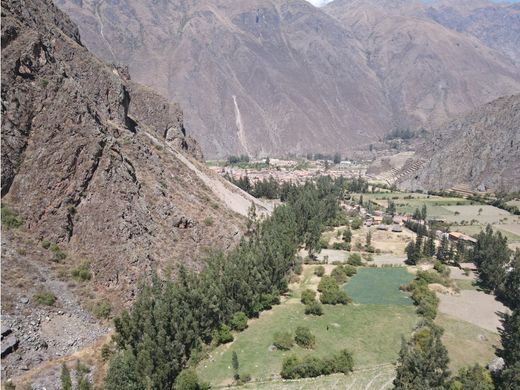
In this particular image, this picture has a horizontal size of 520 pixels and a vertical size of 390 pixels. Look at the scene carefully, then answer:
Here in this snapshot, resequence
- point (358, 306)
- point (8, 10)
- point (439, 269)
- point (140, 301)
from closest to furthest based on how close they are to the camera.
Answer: point (140, 301) → point (8, 10) → point (358, 306) → point (439, 269)

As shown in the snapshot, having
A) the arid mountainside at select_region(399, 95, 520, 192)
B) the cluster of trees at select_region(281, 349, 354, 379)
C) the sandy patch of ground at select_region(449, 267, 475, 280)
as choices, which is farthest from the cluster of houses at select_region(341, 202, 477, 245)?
the cluster of trees at select_region(281, 349, 354, 379)

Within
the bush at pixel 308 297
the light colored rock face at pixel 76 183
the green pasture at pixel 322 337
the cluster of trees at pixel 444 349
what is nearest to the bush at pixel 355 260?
the cluster of trees at pixel 444 349

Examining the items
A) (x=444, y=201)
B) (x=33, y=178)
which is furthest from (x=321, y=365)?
(x=444, y=201)

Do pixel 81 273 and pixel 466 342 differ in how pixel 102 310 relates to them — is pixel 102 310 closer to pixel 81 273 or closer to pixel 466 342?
pixel 81 273

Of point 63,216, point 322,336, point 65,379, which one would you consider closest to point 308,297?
point 322,336

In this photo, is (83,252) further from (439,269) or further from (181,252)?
(439,269)

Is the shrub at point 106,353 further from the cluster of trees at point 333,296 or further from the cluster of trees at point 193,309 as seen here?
the cluster of trees at point 333,296
